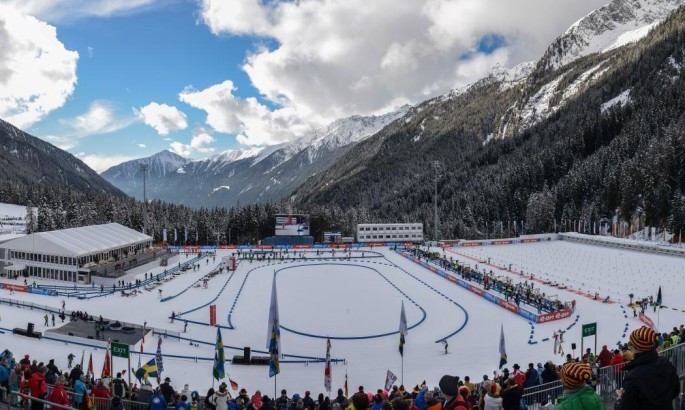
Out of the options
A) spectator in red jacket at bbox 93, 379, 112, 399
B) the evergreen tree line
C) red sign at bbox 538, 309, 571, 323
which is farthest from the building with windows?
spectator in red jacket at bbox 93, 379, 112, 399

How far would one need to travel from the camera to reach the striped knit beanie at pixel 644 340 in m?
4.88

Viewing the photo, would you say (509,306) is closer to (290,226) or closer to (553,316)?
(553,316)

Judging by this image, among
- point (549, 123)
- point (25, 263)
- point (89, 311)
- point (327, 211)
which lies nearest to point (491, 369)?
point (89, 311)

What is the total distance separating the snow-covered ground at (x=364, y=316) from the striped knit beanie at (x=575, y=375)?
1668cm

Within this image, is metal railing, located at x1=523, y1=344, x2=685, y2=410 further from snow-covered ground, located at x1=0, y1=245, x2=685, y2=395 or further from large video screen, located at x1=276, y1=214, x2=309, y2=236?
large video screen, located at x1=276, y1=214, x2=309, y2=236

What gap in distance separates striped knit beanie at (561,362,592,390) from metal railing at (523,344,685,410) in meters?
6.68

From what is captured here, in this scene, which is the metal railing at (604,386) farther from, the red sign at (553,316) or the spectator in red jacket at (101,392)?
the red sign at (553,316)

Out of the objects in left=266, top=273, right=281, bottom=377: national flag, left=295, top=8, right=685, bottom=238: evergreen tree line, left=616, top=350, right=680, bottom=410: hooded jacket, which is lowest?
left=266, top=273, right=281, bottom=377: national flag

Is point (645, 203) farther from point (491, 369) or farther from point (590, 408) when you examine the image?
point (590, 408)

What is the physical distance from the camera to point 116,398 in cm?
1076

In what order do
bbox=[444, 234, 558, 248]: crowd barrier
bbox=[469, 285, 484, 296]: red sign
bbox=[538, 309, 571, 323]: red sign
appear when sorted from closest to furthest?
bbox=[538, 309, 571, 323]: red sign
bbox=[469, 285, 484, 296]: red sign
bbox=[444, 234, 558, 248]: crowd barrier

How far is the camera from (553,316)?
1232 inches

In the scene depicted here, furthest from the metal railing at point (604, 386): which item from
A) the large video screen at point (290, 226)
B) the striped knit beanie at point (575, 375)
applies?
the large video screen at point (290, 226)

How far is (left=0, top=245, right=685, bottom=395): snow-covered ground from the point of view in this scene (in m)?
22.8
